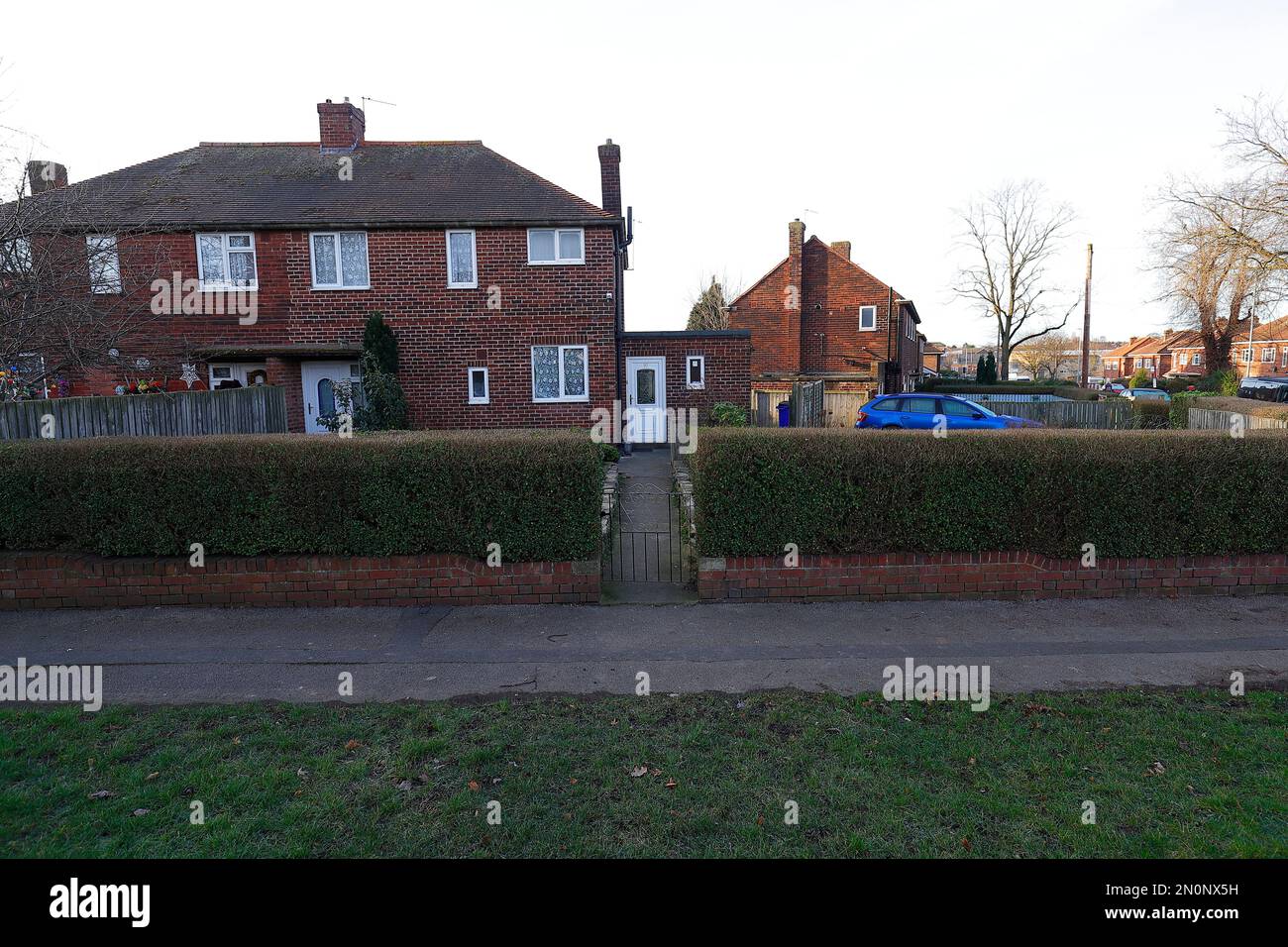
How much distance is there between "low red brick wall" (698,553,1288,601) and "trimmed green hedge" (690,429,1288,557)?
114mm

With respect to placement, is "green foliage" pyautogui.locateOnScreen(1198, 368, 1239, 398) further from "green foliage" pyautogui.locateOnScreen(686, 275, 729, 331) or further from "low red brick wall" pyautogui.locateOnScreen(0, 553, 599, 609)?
"low red brick wall" pyautogui.locateOnScreen(0, 553, 599, 609)

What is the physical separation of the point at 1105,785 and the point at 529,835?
9.67ft

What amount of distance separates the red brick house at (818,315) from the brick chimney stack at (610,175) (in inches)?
619

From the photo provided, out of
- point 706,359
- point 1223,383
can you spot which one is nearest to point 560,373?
point 706,359

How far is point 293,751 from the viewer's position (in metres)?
4.37

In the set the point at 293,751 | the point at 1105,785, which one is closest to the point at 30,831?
the point at 293,751

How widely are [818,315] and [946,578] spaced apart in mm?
29470

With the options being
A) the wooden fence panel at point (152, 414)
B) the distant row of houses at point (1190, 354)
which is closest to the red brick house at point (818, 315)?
the wooden fence panel at point (152, 414)

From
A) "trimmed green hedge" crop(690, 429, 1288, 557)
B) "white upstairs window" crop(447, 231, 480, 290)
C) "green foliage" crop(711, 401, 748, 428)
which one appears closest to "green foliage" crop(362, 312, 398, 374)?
"white upstairs window" crop(447, 231, 480, 290)

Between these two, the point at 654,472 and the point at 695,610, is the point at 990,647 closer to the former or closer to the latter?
the point at 695,610

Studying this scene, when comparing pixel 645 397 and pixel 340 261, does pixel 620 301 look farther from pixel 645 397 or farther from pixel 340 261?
pixel 340 261

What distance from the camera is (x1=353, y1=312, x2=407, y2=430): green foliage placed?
16.4 m

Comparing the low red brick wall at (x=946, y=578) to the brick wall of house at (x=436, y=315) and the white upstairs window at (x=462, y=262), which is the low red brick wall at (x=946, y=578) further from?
the white upstairs window at (x=462, y=262)

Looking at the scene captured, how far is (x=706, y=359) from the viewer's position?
19.6 meters
